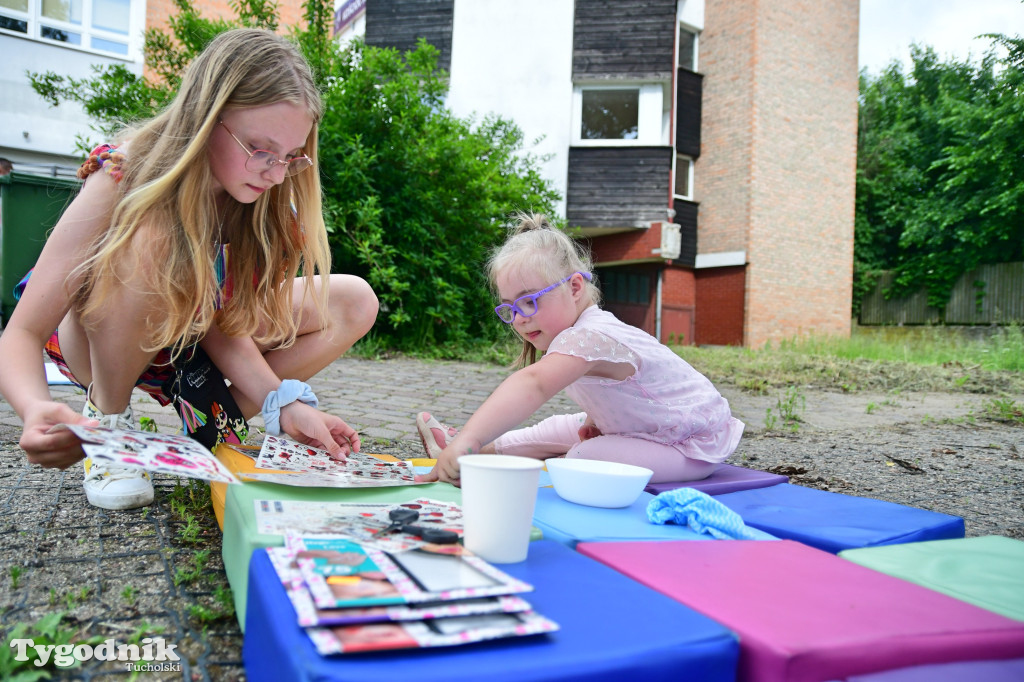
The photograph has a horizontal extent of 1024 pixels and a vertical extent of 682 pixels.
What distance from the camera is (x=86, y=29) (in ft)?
33.4

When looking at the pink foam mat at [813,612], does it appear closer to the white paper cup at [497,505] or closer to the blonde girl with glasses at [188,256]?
the white paper cup at [497,505]

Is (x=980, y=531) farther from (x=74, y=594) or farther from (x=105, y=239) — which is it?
(x=105, y=239)

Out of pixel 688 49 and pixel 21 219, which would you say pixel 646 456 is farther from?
pixel 688 49

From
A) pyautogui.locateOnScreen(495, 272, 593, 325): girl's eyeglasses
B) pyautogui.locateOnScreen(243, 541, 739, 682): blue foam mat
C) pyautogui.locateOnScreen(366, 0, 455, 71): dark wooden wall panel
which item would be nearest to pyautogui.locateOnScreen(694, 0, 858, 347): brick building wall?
pyautogui.locateOnScreen(366, 0, 455, 71): dark wooden wall panel

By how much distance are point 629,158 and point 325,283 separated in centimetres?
967

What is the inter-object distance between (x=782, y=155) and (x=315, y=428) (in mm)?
11710

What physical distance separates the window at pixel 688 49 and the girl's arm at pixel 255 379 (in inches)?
467

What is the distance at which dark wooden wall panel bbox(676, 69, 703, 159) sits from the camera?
1146 cm

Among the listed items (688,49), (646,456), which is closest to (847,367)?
(646,456)

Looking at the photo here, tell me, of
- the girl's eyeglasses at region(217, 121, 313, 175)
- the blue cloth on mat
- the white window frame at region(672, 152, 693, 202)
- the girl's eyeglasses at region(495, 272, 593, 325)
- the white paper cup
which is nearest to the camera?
the white paper cup

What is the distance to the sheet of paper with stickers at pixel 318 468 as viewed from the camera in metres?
1.41

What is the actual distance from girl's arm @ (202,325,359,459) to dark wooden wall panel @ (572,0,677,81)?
10190mm

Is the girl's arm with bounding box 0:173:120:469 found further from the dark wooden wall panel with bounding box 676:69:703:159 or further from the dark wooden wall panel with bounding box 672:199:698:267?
the dark wooden wall panel with bounding box 676:69:703:159

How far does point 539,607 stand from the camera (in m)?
0.82
